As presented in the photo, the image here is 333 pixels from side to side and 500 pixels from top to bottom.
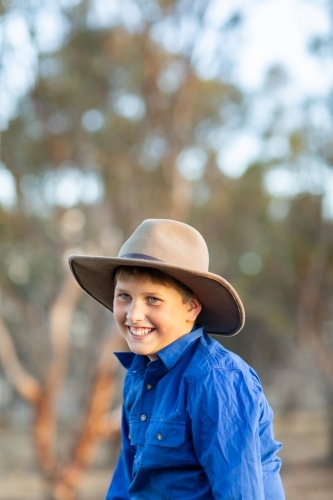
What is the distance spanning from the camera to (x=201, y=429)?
1.57 m

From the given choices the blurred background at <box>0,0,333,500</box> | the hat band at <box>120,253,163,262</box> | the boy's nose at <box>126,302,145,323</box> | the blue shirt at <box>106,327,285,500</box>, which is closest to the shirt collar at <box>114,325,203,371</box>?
the blue shirt at <box>106,327,285,500</box>

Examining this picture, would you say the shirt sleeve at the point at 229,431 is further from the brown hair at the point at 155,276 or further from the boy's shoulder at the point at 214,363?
the brown hair at the point at 155,276

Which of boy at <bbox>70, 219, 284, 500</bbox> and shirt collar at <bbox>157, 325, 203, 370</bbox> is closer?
boy at <bbox>70, 219, 284, 500</bbox>

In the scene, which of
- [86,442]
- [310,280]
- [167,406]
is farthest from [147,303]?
[310,280]

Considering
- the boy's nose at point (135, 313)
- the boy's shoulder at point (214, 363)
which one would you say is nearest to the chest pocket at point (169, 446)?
the boy's shoulder at point (214, 363)

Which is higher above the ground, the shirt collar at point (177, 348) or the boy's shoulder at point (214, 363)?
the shirt collar at point (177, 348)

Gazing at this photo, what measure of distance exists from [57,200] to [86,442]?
3.87 m

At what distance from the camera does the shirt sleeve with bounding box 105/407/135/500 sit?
6.54 feet

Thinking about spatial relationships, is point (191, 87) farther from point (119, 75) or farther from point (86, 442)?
point (86, 442)

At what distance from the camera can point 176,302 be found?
1.80m

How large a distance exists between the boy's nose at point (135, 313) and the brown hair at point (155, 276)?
8cm

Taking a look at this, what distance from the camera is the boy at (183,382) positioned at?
1.53 meters

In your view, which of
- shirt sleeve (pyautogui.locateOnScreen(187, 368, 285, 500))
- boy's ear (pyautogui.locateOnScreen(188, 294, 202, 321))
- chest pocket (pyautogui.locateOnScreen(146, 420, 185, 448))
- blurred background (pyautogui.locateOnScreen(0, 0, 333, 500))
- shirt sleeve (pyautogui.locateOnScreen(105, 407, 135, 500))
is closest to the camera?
shirt sleeve (pyautogui.locateOnScreen(187, 368, 285, 500))

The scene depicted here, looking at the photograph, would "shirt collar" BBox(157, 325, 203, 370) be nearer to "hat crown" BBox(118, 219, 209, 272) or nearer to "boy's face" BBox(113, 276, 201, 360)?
"boy's face" BBox(113, 276, 201, 360)
